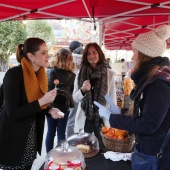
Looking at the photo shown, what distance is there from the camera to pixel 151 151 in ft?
3.95

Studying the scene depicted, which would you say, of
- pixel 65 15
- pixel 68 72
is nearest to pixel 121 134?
pixel 68 72

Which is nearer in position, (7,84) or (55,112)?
(7,84)

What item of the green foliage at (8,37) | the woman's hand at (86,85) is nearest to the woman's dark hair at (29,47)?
the woman's hand at (86,85)

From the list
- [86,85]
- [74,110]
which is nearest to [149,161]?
[86,85]

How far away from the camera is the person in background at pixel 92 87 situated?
2.52m

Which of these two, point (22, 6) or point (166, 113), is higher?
point (22, 6)

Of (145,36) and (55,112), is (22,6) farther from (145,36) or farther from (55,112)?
(145,36)

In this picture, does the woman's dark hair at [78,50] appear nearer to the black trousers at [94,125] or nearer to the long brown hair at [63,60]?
the long brown hair at [63,60]

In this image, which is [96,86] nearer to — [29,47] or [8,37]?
[29,47]

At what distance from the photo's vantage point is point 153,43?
4.23 ft

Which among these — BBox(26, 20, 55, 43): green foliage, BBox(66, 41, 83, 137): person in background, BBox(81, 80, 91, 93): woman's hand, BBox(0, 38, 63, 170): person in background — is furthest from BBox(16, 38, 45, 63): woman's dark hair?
BBox(26, 20, 55, 43): green foliage

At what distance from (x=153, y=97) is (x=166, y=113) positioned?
0.41 feet

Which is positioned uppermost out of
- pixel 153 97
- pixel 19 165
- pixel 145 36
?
pixel 145 36

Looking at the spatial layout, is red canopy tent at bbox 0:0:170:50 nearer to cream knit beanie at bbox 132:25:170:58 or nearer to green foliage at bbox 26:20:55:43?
cream knit beanie at bbox 132:25:170:58
